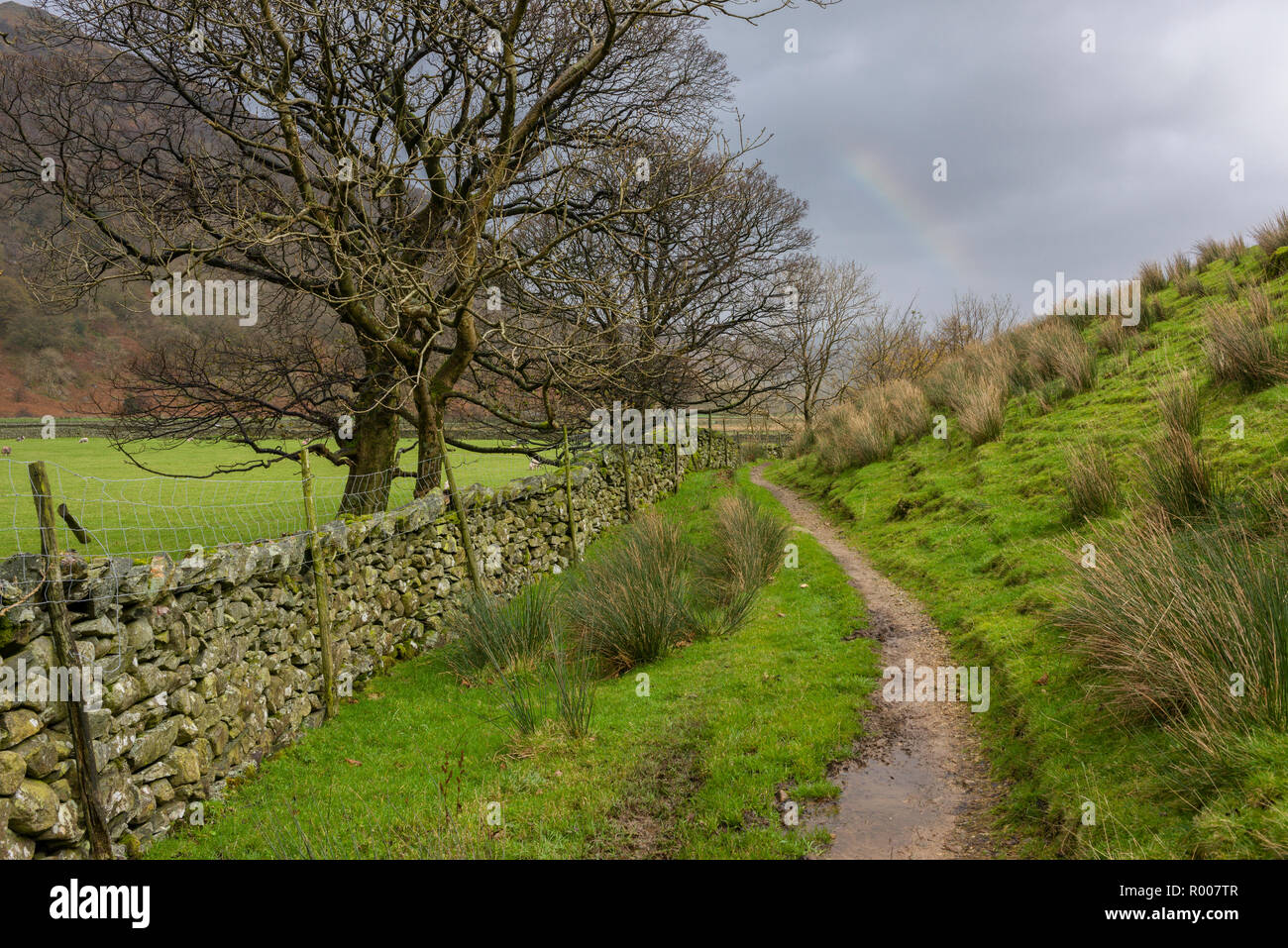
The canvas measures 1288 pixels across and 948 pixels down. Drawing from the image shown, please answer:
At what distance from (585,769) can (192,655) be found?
314cm

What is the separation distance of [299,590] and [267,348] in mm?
6897

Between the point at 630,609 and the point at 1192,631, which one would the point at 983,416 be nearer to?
the point at 630,609

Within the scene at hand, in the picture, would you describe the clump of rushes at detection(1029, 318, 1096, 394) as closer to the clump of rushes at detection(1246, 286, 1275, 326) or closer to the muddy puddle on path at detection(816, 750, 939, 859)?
the clump of rushes at detection(1246, 286, 1275, 326)

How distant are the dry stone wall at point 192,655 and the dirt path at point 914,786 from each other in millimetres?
4433

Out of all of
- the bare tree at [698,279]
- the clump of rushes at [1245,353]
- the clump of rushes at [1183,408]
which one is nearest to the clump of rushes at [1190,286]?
the clump of rushes at [1245,353]

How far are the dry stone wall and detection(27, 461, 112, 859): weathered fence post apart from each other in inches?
2.1

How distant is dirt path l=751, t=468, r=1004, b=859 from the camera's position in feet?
13.0

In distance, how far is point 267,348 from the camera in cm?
1187

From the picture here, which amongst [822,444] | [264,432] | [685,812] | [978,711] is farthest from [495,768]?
[822,444]

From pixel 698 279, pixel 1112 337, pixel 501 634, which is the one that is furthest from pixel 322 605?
pixel 698 279

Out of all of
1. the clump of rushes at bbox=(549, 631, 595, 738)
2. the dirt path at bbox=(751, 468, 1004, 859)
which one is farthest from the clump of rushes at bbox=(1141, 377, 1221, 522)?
the clump of rushes at bbox=(549, 631, 595, 738)

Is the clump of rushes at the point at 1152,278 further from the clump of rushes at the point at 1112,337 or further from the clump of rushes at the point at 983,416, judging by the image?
Answer: the clump of rushes at the point at 983,416

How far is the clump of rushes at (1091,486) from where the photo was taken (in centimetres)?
719

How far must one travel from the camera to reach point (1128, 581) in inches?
176
